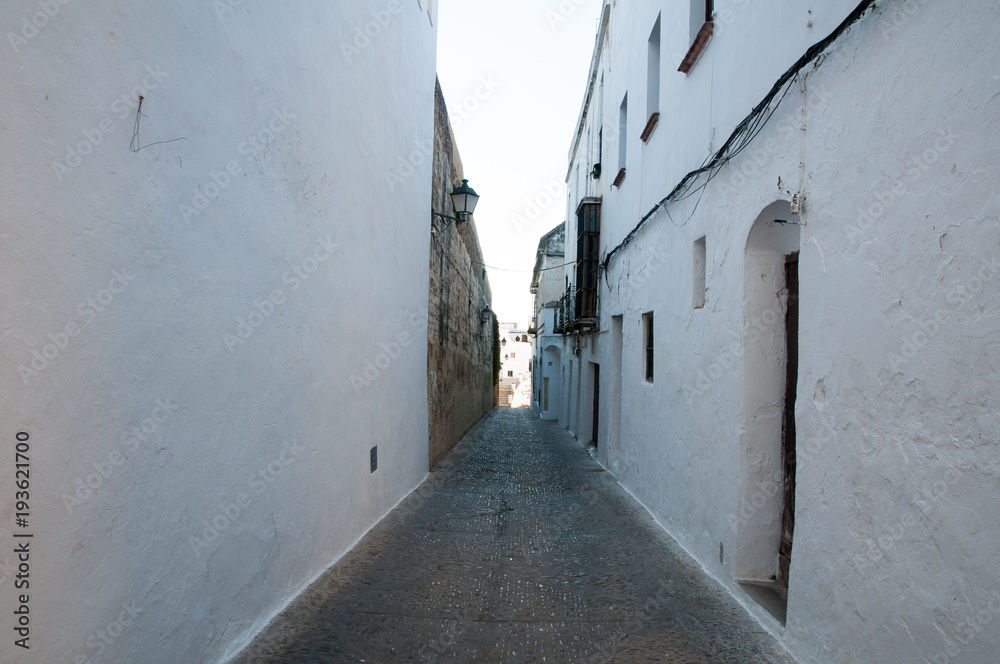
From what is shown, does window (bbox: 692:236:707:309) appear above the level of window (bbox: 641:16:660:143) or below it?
below

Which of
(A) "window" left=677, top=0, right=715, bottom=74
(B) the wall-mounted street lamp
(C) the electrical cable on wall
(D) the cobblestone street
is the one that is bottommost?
(D) the cobblestone street

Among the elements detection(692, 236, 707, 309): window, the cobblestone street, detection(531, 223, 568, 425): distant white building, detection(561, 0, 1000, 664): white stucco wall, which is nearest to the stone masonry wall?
the cobblestone street

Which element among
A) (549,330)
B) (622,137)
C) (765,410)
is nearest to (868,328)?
(765,410)

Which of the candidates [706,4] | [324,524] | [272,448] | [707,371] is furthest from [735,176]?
[324,524]

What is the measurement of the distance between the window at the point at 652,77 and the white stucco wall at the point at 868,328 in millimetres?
2085

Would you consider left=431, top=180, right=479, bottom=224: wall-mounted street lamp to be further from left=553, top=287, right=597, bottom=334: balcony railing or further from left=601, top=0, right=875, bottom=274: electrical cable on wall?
left=601, top=0, right=875, bottom=274: electrical cable on wall

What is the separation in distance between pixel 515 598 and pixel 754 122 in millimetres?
3415

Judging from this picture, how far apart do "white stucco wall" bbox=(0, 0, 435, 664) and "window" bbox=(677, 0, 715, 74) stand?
2.84 meters

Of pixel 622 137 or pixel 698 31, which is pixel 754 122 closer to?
pixel 698 31

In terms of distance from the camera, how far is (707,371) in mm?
4648

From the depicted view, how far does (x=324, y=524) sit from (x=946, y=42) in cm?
429

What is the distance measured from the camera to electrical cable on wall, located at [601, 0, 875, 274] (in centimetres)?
280

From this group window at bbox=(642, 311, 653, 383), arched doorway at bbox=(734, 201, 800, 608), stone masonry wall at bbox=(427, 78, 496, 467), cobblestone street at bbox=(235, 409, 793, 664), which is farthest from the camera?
stone masonry wall at bbox=(427, 78, 496, 467)

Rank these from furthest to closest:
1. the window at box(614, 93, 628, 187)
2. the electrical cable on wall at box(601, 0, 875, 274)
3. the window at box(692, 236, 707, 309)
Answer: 1. the window at box(614, 93, 628, 187)
2. the window at box(692, 236, 707, 309)
3. the electrical cable on wall at box(601, 0, 875, 274)
